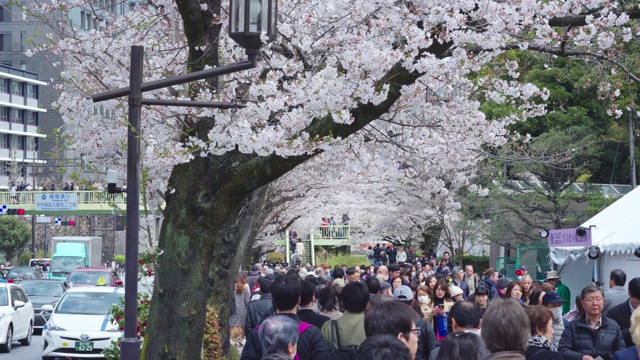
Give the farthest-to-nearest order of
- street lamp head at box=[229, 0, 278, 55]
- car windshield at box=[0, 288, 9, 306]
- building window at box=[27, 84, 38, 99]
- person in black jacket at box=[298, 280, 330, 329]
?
1. building window at box=[27, 84, 38, 99]
2. car windshield at box=[0, 288, 9, 306]
3. street lamp head at box=[229, 0, 278, 55]
4. person in black jacket at box=[298, 280, 330, 329]

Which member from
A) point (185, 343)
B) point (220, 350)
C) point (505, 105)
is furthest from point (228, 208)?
point (505, 105)

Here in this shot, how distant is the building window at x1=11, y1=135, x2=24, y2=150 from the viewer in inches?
3543

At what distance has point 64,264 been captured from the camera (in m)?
41.9

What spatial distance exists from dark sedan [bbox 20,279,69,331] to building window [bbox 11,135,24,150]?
6510cm

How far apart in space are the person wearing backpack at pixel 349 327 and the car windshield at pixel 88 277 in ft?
73.9

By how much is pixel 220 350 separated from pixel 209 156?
458 centimetres

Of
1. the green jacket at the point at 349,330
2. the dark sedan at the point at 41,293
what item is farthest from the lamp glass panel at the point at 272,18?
the dark sedan at the point at 41,293

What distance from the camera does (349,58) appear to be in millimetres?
9852

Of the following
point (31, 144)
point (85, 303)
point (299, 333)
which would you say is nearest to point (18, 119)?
point (31, 144)

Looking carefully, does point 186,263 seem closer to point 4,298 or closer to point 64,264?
point 4,298

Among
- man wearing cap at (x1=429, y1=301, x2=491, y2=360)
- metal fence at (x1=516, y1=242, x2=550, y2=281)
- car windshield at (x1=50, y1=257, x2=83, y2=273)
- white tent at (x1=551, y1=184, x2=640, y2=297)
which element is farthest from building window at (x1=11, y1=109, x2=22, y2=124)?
man wearing cap at (x1=429, y1=301, x2=491, y2=360)

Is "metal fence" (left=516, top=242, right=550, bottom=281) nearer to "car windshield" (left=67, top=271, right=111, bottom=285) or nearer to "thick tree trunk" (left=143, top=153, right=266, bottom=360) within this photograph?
"car windshield" (left=67, top=271, right=111, bottom=285)

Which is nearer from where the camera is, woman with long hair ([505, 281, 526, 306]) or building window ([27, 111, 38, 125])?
woman with long hair ([505, 281, 526, 306])

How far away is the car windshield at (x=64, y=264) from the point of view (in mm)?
41688
